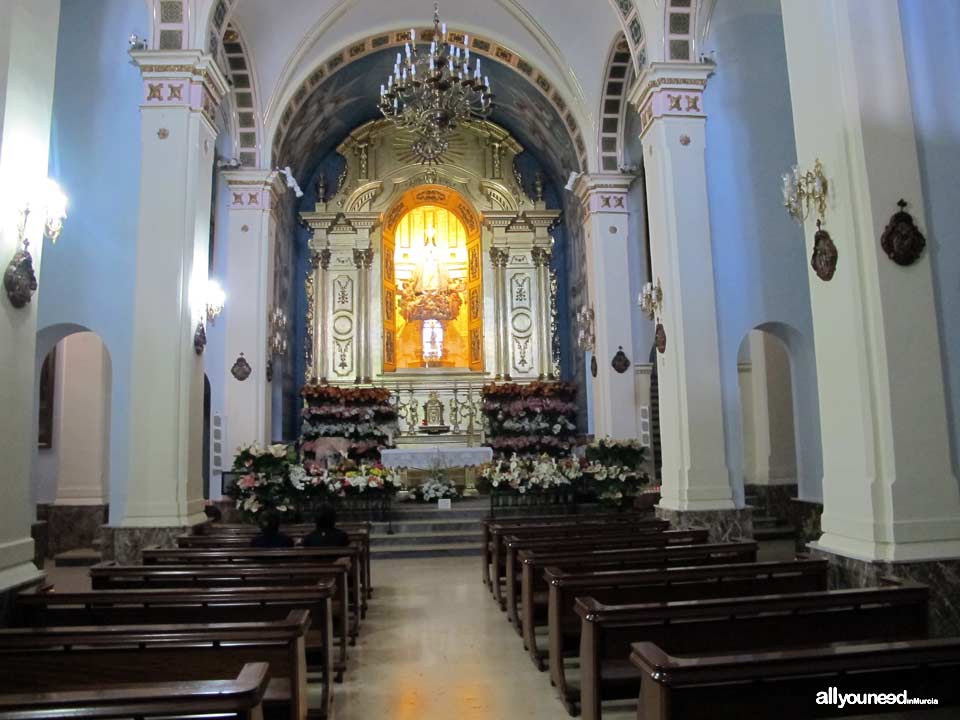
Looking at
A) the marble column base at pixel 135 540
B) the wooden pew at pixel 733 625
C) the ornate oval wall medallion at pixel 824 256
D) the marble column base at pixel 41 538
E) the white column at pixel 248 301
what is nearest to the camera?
the wooden pew at pixel 733 625

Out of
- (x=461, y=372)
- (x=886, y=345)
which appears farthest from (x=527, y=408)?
(x=886, y=345)

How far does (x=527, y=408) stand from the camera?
15570mm

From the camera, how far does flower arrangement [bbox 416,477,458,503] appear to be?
40.4 feet

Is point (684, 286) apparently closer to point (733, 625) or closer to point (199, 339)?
point (199, 339)

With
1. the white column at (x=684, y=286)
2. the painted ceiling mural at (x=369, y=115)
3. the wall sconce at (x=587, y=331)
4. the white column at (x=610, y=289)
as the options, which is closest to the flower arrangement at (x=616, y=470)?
the white column at (x=684, y=286)

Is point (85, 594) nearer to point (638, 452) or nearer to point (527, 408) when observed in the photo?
point (638, 452)

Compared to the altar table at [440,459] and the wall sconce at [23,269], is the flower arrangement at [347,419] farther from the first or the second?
the wall sconce at [23,269]

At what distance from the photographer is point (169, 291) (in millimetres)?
8648

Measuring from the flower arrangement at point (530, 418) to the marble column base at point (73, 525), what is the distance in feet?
24.3

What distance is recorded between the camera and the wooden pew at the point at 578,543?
6.27 meters

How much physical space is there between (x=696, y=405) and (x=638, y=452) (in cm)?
169

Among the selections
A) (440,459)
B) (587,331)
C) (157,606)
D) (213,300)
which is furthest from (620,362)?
(157,606)

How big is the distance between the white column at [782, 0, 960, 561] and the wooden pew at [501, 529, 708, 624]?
1306 mm

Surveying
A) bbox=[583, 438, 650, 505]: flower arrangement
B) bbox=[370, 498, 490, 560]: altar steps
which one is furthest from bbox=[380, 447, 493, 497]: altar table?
bbox=[583, 438, 650, 505]: flower arrangement
